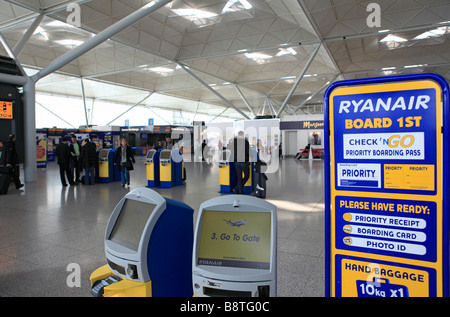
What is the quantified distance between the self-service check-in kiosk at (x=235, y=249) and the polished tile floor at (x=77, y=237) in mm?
1241

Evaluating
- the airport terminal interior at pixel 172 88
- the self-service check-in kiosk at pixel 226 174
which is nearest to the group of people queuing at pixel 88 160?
the airport terminal interior at pixel 172 88

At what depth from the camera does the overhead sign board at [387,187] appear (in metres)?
1.96

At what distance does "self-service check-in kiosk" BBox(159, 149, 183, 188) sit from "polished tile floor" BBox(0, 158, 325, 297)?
0.72 meters

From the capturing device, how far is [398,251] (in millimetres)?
2092

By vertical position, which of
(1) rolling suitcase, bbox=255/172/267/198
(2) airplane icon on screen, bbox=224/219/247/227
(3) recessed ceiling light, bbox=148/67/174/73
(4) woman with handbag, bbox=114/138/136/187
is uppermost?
(3) recessed ceiling light, bbox=148/67/174/73

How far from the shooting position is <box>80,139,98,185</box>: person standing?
10.7 m

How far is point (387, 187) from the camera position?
6.89ft

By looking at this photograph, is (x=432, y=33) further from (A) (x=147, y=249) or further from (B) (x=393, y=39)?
(A) (x=147, y=249)

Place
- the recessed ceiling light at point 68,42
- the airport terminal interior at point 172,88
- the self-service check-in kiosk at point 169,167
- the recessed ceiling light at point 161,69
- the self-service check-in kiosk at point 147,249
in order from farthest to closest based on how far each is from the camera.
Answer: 1. the recessed ceiling light at point 161,69
2. the recessed ceiling light at point 68,42
3. the self-service check-in kiosk at point 169,167
4. the airport terminal interior at point 172,88
5. the self-service check-in kiosk at point 147,249

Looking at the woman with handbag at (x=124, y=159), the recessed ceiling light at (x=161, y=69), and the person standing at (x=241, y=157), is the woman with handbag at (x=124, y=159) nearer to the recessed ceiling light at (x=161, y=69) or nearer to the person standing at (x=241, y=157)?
the person standing at (x=241, y=157)

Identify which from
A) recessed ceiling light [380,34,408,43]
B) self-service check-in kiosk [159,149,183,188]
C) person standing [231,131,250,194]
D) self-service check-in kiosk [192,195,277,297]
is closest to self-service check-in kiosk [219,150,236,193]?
person standing [231,131,250,194]

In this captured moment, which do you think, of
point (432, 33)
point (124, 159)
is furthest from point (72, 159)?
point (432, 33)

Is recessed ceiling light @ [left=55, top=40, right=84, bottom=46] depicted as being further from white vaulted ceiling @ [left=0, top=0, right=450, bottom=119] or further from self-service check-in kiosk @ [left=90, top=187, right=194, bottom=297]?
self-service check-in kiosk @ [left=90, top=187, right=194, bottom=297]
